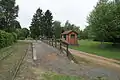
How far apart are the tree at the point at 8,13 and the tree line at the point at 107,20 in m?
32.5

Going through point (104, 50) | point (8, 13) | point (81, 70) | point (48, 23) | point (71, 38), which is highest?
point (8, 13)

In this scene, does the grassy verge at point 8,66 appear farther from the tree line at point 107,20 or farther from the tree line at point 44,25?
the tree line at point 44,25

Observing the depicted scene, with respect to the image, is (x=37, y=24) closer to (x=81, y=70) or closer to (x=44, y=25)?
(x=44, y=25)

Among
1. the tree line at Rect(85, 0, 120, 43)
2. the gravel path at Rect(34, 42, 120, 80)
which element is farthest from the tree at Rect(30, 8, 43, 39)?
the gravel path at Rect(34, 42, 120, 80)

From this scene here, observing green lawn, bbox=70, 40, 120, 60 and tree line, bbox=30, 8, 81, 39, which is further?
tree line, bbox=30, 8, 81, 39

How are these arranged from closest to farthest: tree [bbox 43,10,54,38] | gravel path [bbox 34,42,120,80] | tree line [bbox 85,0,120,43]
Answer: gravel path [bbox 34,42,120,80] < tree line [bbox 85,0,120,43] < tree [bbox 43,10,54,38]

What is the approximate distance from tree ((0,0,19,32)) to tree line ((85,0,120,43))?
32.5 metres

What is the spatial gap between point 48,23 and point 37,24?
192 inches

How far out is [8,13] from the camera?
64625mm

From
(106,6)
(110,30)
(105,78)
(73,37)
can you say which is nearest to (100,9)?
(106,6)

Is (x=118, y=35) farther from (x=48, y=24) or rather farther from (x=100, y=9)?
(x=48, y=24)

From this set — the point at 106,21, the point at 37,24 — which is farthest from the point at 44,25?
the point at 106,21

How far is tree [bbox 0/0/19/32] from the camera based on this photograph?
203 feet

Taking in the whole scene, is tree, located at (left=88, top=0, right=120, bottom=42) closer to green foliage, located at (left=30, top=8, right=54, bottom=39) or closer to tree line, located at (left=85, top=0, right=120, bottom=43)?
tree line, located at (left=85, top=0, right=120, bottom=43)
